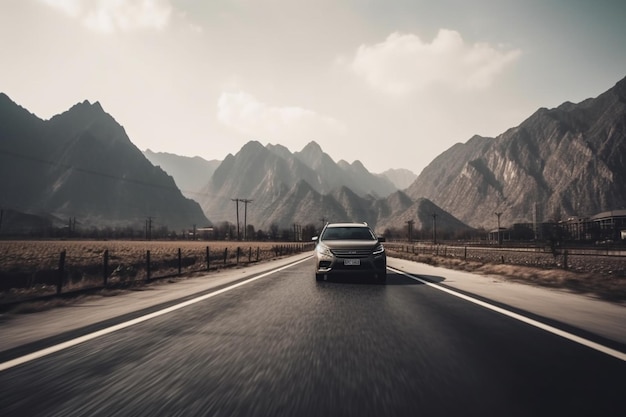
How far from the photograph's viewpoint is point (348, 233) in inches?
536

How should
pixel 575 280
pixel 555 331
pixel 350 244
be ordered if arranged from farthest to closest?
1. pixel 575 280
2. pixel 350 244
3. pixel 555 331

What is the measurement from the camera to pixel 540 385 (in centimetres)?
335

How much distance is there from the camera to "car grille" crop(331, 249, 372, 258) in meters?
11.7

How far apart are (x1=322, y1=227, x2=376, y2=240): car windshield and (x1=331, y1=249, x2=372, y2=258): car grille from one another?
135 cm

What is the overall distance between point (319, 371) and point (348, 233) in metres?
10.0

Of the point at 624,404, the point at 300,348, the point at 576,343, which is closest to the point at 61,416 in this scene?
the point at 300,348

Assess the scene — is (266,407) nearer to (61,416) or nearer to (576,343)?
(61,416)

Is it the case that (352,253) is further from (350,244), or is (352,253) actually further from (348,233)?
(348,233)

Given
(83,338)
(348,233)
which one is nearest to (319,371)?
(83,338)

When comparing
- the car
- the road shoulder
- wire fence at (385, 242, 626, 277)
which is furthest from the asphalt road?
wire fence at (385, 242, 626, 277)

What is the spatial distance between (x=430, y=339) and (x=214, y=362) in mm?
2539

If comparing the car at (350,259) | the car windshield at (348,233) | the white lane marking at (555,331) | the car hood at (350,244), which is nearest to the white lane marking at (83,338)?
the car at (350,259)

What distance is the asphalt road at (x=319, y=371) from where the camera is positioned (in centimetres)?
287

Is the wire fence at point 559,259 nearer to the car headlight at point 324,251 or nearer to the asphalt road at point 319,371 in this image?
the car headlight at point 324,251
